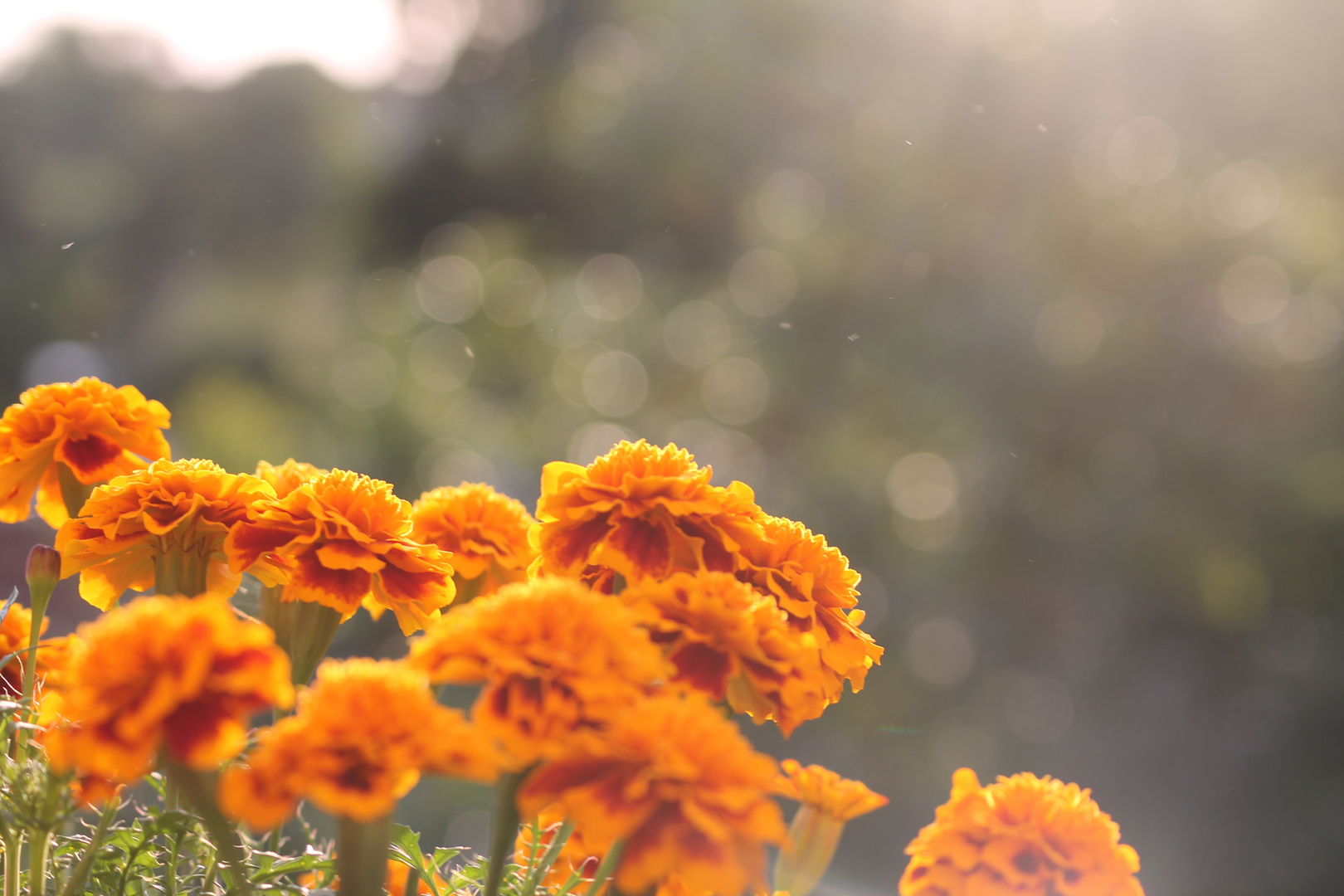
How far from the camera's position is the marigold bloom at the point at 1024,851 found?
0.54 meters

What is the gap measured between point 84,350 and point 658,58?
144 inches

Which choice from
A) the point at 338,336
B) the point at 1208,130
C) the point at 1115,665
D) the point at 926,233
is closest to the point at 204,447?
the point at 338,336

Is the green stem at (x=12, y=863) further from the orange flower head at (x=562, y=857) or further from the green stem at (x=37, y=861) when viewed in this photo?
the orange flower head at (x=562, y=857)

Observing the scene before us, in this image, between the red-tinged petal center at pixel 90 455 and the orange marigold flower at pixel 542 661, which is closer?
the orange marigold flower at pixel 542 661

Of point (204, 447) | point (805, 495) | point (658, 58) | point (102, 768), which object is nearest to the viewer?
point (102, 768)

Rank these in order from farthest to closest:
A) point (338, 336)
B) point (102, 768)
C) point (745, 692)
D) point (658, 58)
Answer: point (338, 336), point (658, 58), point (745, 692), point (102, 768)

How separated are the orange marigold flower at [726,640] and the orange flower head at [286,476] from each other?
0.30 m

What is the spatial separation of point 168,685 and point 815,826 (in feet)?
1.22

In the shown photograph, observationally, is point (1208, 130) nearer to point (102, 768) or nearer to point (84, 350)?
point (102, 768)

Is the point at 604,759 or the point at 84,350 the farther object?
the point at 84,350

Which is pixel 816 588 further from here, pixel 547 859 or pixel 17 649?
pixel 17 649

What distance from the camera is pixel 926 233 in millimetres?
4387

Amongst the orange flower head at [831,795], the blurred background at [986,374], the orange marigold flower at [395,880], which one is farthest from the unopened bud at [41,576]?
the blurred background at [986,374]

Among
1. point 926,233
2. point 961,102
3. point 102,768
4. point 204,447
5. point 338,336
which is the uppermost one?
point 961,102
